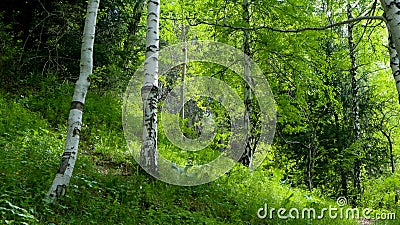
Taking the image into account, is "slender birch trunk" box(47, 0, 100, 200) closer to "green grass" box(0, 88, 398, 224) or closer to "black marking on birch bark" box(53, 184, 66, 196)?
"black marking on birch bark" box(53, 184, 66, 196)

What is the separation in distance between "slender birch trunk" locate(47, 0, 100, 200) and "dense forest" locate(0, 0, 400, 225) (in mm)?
21

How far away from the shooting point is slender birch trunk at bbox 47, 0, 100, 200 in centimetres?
532

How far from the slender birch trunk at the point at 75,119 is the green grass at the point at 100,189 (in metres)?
0.21

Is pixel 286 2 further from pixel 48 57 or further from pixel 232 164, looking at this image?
pixel 48 57

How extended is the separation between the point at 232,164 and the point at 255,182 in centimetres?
84

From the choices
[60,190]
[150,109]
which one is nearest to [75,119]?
[60,190]

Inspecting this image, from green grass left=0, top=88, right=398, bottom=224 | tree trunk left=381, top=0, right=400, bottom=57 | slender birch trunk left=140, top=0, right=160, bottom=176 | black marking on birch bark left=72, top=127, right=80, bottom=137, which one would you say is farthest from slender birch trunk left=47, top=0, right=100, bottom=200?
tree trunk left=381, top=0, right=400, bottom=57

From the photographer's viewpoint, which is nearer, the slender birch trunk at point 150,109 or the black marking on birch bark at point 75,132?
the black marking on birch bark at point 75,132

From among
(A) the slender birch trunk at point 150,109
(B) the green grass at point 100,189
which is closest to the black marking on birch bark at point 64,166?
(B) the green grass at point 100,189

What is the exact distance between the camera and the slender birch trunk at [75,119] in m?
5.32

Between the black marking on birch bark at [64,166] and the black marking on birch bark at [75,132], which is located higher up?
the black marking on birch bark at [75,132]

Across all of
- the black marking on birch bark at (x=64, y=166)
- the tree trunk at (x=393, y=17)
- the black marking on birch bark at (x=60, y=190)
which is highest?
the tree trunk at (x=393, y=17)

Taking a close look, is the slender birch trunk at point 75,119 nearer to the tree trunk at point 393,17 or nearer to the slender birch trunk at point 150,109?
the slender birch trunk at point 150,109

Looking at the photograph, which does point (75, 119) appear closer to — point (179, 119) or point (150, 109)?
point (150, 109)
